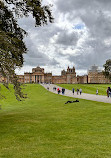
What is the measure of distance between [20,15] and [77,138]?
27.6 feet

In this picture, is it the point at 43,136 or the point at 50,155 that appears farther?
the point at 43,136

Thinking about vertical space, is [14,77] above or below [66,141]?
above

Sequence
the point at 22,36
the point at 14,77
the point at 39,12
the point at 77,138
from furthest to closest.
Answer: the point at 22,36 < the point at 39,12 < the point at 14,77 < the point at 77,138

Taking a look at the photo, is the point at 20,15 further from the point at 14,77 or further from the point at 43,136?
the point at 43,136

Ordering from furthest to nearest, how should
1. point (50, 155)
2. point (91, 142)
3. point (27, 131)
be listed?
point (27, 131) → point (91, 142) → point (50, 155)

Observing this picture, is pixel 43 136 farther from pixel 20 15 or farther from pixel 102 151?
pixel 20 15

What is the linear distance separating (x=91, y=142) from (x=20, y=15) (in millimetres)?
8881

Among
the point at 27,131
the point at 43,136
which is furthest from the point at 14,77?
the point at 43,136

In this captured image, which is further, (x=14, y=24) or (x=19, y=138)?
(x=14, y=24)

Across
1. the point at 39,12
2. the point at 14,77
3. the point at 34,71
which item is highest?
the point at 34,71

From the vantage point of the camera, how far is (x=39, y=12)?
1090 cm

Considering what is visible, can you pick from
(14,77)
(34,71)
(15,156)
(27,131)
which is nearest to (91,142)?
(15,156)

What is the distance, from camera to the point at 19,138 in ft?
26.3

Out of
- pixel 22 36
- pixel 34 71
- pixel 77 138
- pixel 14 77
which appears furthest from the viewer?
pixel 34 71
